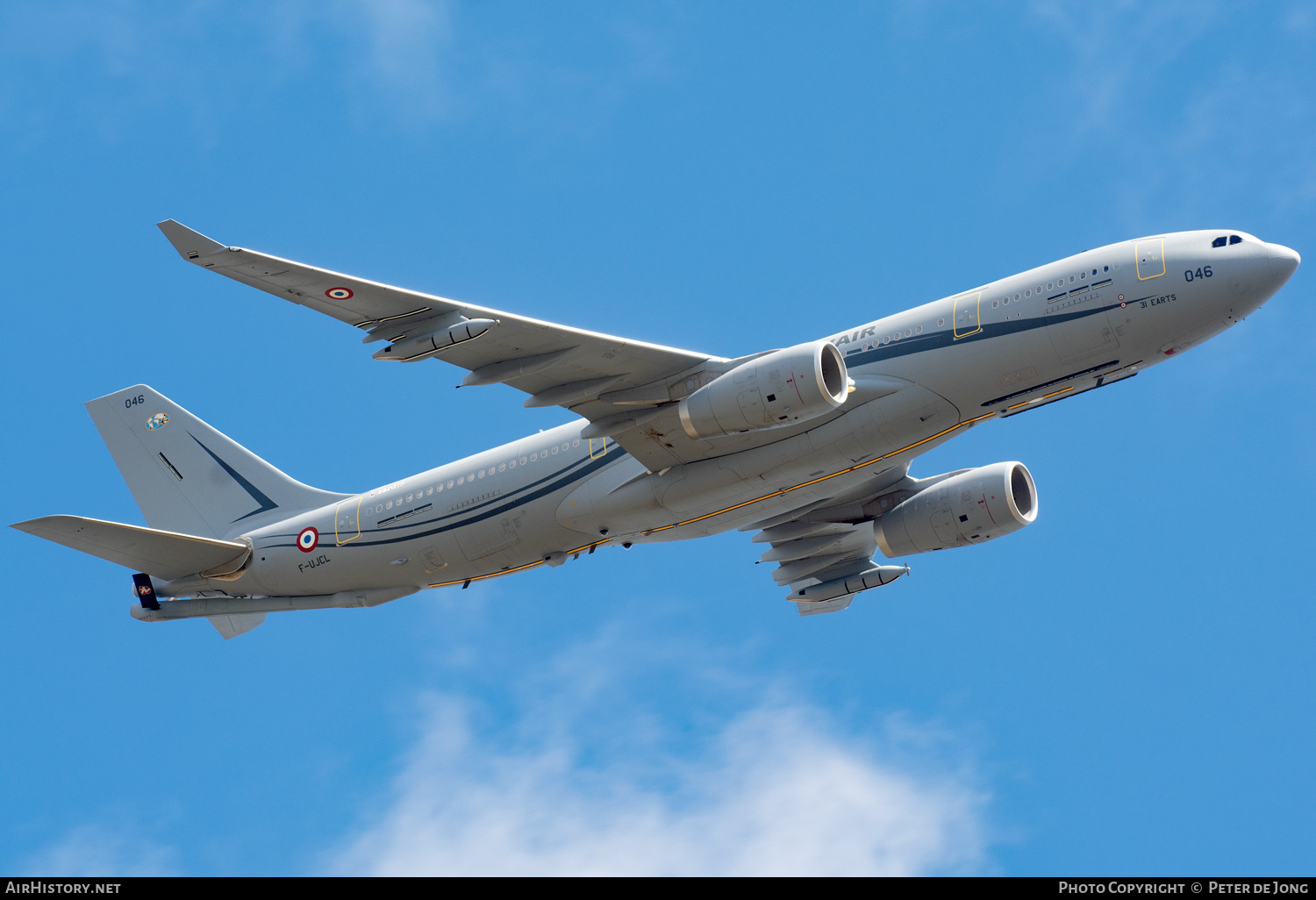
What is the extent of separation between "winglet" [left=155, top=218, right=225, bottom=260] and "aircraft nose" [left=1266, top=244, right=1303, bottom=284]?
21087mm

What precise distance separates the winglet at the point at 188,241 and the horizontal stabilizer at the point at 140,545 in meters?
8.44

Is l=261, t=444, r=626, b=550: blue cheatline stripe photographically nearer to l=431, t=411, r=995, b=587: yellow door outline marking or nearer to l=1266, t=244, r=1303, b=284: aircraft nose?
l=431, t=411, r=995, b=587: yellow door outline marking

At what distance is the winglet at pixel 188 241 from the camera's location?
23703 millimetres

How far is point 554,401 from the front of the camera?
28844mm

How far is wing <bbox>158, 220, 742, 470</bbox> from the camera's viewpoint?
81.9ft

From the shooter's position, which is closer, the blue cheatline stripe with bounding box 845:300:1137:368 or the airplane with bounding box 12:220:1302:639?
the airplane with bounding box 12:220:1302:639

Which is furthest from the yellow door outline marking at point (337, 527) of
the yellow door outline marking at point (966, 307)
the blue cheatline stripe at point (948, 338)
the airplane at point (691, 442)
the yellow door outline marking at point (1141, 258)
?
the yellow door outline marking at point (1141, 258)

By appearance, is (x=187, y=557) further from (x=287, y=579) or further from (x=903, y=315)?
(x=903, y=315)

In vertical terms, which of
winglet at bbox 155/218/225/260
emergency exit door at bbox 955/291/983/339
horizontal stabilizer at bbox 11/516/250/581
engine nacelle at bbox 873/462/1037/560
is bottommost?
horizontal stabilizer at bbox 11/516/250/581

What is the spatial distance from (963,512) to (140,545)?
20.8 meters

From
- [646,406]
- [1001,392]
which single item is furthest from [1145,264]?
[646,406]

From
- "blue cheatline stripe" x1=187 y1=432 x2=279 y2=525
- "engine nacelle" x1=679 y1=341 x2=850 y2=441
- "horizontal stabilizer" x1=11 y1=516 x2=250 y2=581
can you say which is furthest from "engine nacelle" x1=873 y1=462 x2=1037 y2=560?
"horizontal stabilizer" x1=11 y1=516 x2=250 y2=581
